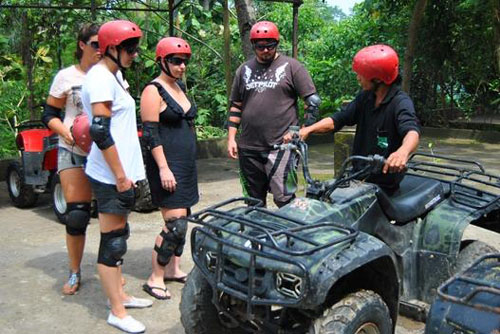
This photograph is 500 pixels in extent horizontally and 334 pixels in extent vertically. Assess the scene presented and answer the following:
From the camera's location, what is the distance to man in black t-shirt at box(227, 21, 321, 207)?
15.2ft

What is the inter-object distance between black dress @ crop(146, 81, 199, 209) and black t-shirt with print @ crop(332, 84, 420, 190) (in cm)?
108

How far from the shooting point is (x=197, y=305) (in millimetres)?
3264

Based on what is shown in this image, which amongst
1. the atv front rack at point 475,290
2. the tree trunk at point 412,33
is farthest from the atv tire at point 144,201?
the tree trunk at point 412,33

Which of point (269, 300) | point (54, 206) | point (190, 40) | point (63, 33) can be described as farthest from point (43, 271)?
point (190, 40)

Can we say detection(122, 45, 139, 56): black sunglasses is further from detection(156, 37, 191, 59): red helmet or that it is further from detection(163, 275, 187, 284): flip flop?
detection(163, 275, 187, 284): flip flop

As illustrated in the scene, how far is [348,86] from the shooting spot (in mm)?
13977

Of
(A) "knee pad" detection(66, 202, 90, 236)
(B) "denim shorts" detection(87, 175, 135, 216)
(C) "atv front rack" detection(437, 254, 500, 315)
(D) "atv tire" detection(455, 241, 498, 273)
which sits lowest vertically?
(D) "atv tire" detection(455, 241, 498, 273)

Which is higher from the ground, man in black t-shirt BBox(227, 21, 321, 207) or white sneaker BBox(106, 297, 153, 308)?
man in black t-shirt BBox(227, 21, 321, 207)

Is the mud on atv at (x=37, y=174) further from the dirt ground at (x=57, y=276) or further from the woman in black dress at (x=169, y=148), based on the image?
the woman in black dress at (x=169, y=148)

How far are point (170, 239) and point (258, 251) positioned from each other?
5.35 ft

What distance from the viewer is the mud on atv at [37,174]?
21.6 feet

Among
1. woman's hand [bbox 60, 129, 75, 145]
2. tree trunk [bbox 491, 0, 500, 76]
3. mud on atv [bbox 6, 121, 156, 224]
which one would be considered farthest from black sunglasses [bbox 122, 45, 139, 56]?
tree trunk [bbox 491, 0, 500, 76]

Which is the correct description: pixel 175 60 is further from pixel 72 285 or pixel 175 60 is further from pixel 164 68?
pixel 72 285

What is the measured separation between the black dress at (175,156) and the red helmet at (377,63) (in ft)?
4.28
